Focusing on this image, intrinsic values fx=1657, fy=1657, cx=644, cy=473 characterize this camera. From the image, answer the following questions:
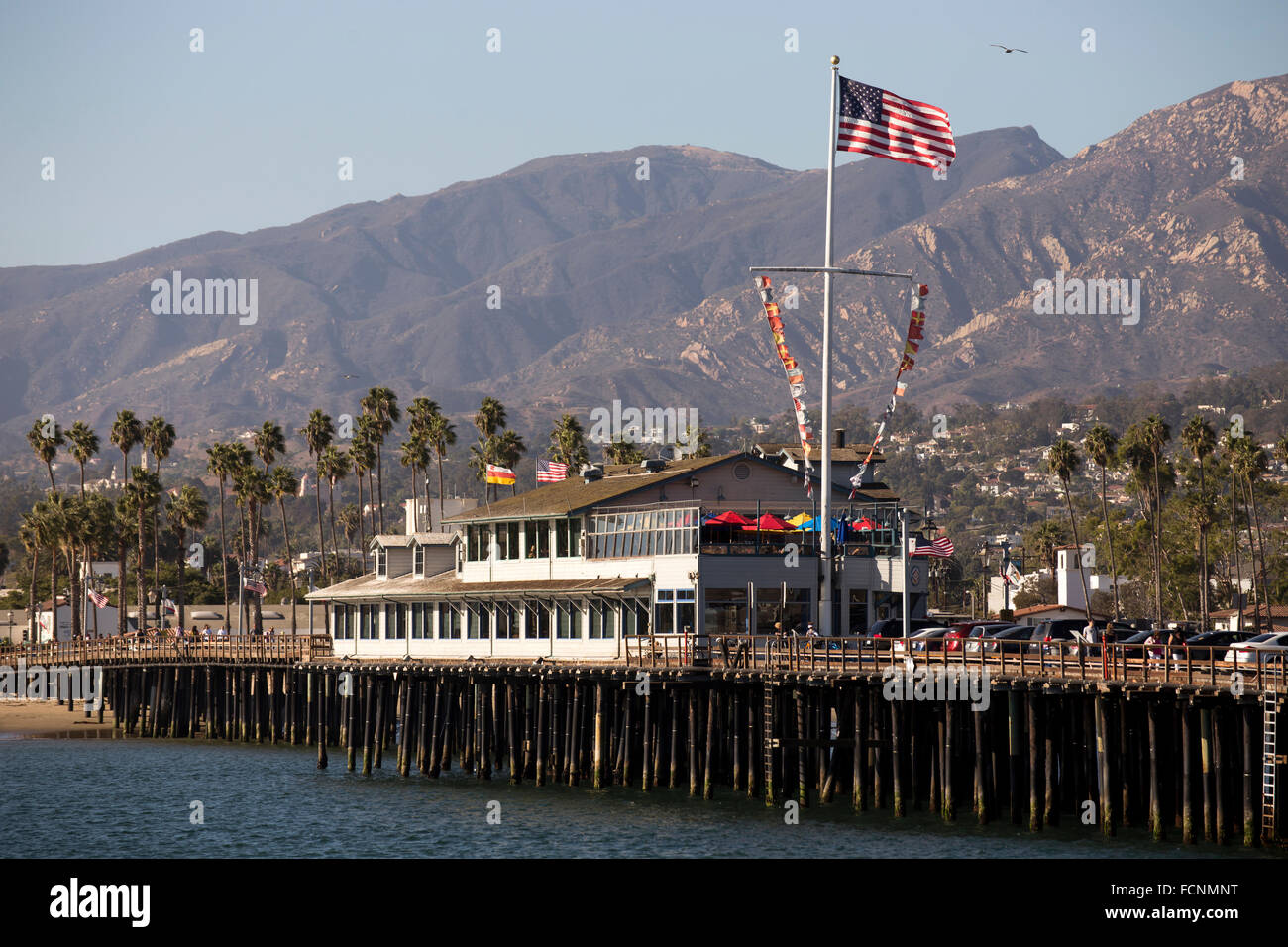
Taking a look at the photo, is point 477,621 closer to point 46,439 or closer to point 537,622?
point 537,622

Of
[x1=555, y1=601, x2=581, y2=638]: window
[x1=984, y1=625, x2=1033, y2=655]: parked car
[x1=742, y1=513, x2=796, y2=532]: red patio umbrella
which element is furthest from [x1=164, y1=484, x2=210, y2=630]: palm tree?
[x1=984, y1=625, x2=1033, y2=655]: parked car

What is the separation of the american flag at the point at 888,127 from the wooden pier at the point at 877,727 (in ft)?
47.9

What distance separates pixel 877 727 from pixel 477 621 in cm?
2442

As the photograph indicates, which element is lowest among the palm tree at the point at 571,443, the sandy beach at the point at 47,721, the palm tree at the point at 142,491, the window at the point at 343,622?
the sandy beach at the point at 47,721

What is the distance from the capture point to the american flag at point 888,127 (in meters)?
48.8

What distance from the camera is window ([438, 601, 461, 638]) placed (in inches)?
2662

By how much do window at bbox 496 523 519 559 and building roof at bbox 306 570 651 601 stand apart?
1.50 meters

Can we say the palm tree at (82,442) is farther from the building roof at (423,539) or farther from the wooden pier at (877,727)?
the wooden pier at (877,727)

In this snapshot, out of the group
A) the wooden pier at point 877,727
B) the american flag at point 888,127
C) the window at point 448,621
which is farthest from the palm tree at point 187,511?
the american flag at point 888,127
